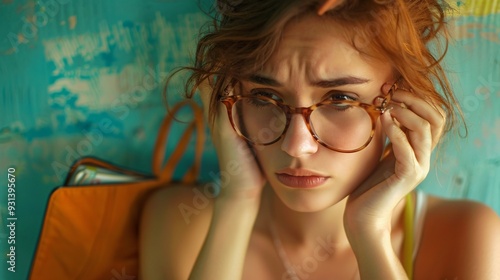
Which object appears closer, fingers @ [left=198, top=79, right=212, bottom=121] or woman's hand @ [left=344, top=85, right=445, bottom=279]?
woman's hand @ [left=344, top=85, right=445, bottom=279]

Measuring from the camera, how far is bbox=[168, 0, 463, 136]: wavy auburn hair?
38.9 inches

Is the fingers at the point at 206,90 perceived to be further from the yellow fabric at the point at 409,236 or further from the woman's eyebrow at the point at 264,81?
the yellow fabric at the point at 409,236

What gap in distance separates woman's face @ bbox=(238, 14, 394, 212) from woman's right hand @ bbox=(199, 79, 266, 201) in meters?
0.11

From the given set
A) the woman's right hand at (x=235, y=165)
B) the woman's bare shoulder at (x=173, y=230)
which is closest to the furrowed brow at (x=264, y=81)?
the woman's right hand at (x=235, y=165)

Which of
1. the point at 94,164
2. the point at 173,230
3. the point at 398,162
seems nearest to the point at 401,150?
the point at 398,162

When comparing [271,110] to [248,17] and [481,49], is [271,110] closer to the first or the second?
[248,17]

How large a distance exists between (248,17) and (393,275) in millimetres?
597

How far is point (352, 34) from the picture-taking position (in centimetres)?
99

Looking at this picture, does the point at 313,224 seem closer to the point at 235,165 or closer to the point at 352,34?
the point at 235,165

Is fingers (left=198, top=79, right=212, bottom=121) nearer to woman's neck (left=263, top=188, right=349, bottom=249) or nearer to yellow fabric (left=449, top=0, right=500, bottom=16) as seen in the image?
woman's neck (left=263, top=188, right=349, bottom=249)

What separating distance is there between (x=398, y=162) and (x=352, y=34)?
29 cm

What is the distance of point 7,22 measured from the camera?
58.2 inches

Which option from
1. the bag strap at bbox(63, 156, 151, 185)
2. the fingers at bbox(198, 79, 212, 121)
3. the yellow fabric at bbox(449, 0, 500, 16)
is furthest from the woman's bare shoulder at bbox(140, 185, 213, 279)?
the yellow fabric at bbox(449, 0, 500, 16)

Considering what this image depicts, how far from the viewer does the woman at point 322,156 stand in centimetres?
100
